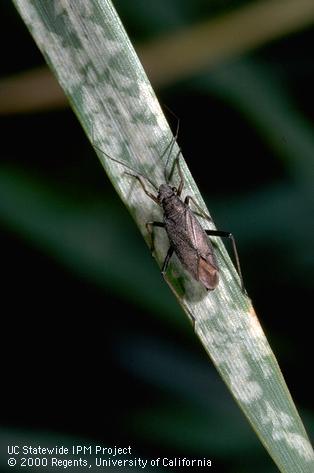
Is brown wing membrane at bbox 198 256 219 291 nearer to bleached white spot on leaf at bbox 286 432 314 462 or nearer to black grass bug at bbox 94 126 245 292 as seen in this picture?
black grass bug at bbox 94 126 245 292

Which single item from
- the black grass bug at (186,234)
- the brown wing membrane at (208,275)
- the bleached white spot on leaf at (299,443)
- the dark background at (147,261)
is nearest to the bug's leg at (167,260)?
the black grass bug at (186,234)

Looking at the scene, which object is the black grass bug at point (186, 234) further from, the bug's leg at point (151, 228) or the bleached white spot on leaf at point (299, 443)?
the bleached white spot on leaf at point (299, 443)

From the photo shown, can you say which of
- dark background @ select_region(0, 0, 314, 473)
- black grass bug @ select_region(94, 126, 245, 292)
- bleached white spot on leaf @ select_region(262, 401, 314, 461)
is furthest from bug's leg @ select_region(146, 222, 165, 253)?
bleached white spot on leaf @ select_region(262, 401, 314, 461)

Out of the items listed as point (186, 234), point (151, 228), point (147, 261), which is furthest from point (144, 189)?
point (147, 261)

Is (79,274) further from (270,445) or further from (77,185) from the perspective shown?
(270,445)

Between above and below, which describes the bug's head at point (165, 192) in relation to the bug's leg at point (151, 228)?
above

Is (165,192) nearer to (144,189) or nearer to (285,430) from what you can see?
(144,189)
